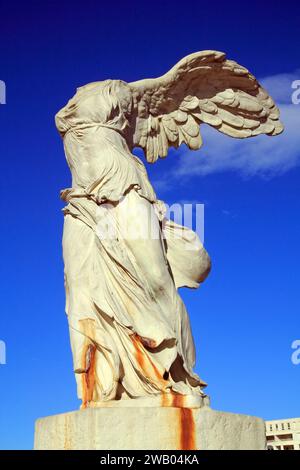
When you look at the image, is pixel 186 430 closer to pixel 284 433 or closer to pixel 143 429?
pixel 143 429

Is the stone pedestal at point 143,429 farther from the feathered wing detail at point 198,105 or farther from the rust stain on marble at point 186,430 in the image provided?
the feathered wing detail at point 198,105

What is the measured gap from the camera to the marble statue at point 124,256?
597 cm

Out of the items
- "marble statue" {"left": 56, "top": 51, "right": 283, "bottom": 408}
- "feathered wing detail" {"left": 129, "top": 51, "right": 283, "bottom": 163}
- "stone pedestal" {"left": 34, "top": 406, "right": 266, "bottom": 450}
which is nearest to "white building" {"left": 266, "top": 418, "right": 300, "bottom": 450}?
"feathered wing detail" {"left": 129, "top": 51, "right": 283, "bottom": 163}

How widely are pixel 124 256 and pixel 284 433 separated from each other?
19072 mm

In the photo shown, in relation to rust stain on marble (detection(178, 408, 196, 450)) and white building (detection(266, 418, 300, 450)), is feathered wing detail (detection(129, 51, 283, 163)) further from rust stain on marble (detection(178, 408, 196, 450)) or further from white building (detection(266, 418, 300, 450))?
white building (detection(266, 418, 300, 450))

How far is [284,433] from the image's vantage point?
76.1 feet

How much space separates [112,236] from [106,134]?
4.10 ft

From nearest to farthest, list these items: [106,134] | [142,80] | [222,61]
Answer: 1. [106,134]
2. [142,80]
3. [222,61]

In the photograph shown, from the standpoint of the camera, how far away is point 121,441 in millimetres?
5238

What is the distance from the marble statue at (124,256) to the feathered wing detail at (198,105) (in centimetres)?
3

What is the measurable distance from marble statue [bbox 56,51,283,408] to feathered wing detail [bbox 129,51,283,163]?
25 mm

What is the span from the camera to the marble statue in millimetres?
5973

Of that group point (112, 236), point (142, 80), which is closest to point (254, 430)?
Result: point (112, 236)
